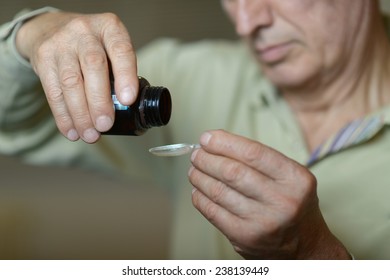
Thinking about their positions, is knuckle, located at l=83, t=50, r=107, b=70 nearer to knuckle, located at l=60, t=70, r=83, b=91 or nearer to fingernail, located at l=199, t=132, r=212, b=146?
knuckle, located at l=60, t=70, r=83, b=91

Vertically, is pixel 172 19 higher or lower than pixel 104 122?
lower

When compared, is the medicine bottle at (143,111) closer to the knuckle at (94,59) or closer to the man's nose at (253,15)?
the knuckle at (94,59)

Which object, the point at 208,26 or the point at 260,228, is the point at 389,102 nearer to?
the point at 260,228

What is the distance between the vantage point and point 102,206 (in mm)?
1574

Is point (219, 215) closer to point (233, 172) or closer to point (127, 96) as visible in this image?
point (233, 172)

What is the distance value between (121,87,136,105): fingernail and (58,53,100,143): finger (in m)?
0.05

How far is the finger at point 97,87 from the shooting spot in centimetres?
53

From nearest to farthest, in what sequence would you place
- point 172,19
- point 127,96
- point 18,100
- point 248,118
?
point 127,96 → point 18,100 → point 248,118 → point 172,19

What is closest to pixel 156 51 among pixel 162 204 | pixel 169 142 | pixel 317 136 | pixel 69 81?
pixel 169 142

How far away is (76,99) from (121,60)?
2.4 inches

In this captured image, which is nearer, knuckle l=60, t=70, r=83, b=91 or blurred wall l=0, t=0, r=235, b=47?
knuckle l=60, t=70, r=83, b=91

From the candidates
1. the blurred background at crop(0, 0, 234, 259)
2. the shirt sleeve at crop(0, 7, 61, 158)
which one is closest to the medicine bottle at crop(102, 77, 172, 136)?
the shirt sleeve at crop(0, 7, 61, 158)

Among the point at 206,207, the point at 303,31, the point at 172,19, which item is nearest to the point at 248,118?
the point at 303,31

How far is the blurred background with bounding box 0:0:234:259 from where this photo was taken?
4.66ft
